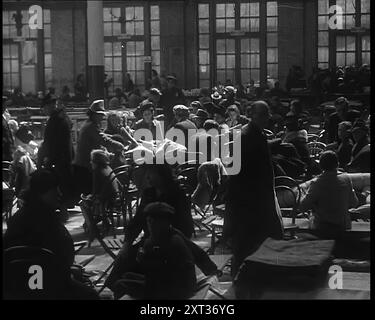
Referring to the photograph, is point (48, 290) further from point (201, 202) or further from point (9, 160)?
point (9, 160)

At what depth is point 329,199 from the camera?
6.21 meters

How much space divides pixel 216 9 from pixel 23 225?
17285 millimetres

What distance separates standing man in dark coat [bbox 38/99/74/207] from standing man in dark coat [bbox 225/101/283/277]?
10.2ft

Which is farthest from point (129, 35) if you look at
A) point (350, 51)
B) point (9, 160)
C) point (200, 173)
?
point (200, 173)

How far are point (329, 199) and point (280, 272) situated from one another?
5.21 feet

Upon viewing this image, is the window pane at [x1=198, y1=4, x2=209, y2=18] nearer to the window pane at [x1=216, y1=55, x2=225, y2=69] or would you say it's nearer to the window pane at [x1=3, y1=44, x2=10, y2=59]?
the window pane at [x1=216, y1=55, x2=225, y2=69]

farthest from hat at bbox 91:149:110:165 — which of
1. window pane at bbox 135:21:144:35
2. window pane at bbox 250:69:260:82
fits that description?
window pane at bbox 135:21:144:35

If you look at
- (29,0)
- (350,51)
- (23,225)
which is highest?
(29,0)

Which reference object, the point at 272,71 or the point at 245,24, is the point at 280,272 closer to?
the point at 272,71

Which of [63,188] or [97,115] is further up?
[97,115]

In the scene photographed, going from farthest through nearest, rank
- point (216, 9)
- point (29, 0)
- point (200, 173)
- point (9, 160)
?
point (216, 9), point (29, 0), point (9, 160), point (200, 173)

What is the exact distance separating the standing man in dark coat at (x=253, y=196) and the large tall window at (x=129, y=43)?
1557 cm
